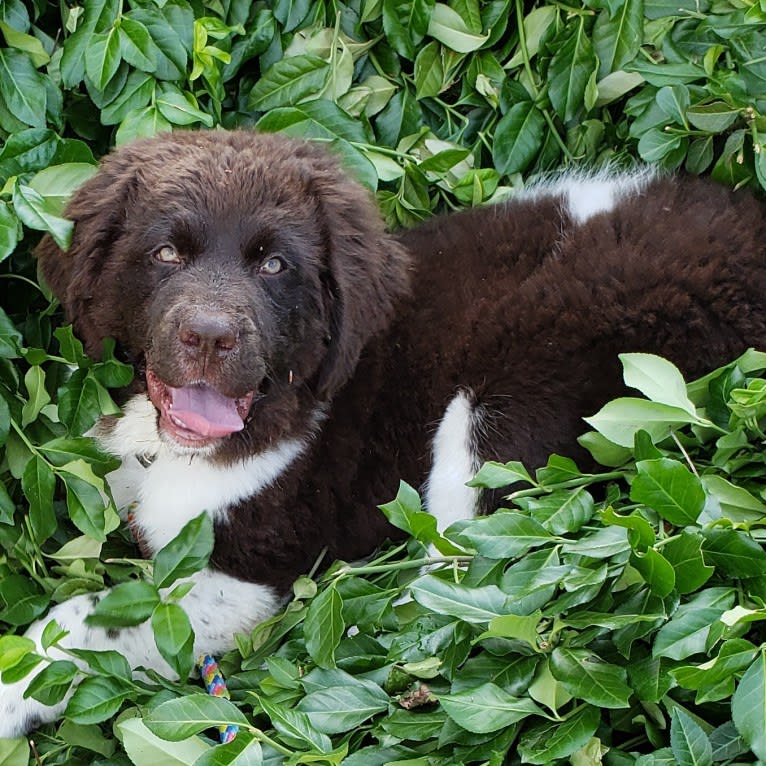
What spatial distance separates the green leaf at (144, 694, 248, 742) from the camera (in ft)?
7.75

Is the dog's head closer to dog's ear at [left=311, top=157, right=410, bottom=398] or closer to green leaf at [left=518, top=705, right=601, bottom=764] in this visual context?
dog's ear at [left=311, top=157, right=410, bottom=398]

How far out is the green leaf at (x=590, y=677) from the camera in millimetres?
2262

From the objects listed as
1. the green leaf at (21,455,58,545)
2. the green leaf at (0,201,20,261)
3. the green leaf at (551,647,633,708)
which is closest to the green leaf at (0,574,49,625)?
the green leaf at (21,455,58,545)

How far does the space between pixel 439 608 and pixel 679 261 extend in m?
1.32

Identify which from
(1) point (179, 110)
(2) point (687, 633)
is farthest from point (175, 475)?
(2) point (687, 633)

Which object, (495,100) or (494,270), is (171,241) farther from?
(495,100)

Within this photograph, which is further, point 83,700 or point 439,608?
point 83,700

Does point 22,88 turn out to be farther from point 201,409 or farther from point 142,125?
point 201,409

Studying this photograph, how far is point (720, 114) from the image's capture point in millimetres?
3518

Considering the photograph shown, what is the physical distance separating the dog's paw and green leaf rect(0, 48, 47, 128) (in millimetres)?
1594

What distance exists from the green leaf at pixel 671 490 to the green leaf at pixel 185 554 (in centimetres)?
104

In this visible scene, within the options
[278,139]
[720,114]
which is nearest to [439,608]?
[278,139]

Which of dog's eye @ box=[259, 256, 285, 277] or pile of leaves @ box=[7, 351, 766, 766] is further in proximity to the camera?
dog's eye @ box=[259, 256, 285, 277]

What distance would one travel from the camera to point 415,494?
8.86 feet
